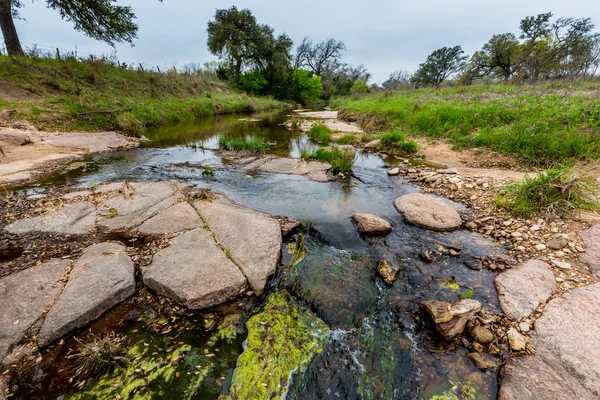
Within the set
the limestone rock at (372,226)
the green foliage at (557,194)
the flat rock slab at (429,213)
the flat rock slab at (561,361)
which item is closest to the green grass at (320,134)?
the flat rock slab at (429,213)

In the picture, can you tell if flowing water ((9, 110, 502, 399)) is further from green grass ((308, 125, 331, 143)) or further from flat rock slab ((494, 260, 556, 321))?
green grass ((308, 125, 331, 143))

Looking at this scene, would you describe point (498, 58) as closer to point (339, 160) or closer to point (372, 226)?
point (339, 160)

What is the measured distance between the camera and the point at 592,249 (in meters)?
3.02

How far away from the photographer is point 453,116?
Answer: 30.7ft

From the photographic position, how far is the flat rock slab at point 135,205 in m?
3.81

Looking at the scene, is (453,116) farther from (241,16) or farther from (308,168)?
(241,16)

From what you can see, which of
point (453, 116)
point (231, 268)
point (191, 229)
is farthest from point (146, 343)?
point (453, 116)

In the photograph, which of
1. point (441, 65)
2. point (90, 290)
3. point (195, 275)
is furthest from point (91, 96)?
point (441, 65)

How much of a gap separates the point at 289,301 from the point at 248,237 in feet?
3.67

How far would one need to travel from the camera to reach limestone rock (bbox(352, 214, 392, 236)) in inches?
151

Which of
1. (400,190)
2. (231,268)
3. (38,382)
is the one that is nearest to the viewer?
(38,382)

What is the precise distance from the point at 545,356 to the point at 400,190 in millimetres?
3908

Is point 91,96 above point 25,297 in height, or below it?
above

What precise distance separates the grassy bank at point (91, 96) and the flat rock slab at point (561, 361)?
13.5 meters
